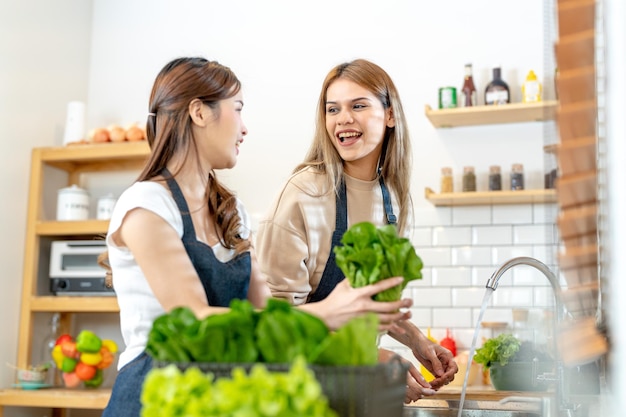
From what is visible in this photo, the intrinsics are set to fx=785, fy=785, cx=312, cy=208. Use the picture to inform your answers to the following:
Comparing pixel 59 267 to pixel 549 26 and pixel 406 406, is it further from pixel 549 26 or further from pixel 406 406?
pixel 549 26

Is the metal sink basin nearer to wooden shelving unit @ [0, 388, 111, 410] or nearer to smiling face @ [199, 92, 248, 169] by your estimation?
smiling face @ [199, 92, 248, 169]

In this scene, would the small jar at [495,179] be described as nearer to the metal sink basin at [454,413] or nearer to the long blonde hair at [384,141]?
the long blonde hair at [384,141]

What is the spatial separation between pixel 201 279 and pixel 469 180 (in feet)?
8.94

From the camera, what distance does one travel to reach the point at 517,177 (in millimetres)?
3971

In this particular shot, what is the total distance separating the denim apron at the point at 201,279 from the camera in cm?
147

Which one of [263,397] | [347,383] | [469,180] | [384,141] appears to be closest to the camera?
[263,397]

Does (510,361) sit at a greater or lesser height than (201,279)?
lesser

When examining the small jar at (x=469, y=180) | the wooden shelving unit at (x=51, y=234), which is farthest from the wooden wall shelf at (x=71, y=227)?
the small jar at (x=469, y=180)

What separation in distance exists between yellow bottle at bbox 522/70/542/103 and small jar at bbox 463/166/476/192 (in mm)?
444

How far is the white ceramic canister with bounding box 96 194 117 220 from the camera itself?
4.43m

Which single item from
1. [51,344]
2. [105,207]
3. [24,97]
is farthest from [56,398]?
[24,97]

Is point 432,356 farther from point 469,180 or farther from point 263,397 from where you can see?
point 469,180

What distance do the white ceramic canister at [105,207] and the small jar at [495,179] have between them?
209cm

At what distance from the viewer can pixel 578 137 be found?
1.01m
